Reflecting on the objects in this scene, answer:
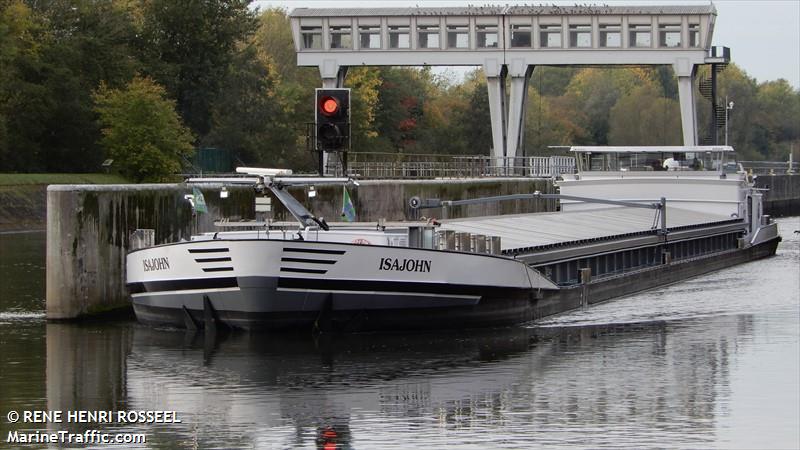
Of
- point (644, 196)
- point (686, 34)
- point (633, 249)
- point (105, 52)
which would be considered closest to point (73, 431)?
point (633, 249)

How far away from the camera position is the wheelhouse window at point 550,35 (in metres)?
76.8

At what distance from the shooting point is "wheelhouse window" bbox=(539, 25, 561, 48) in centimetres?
7675

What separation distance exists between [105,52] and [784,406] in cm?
6939

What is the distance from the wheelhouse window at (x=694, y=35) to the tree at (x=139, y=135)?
2646 centimetres

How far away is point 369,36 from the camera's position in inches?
3098

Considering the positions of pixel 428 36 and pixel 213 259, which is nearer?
pixel 213 259

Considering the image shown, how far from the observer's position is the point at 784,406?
20500mm

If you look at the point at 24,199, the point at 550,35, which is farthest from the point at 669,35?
the point at 24,199

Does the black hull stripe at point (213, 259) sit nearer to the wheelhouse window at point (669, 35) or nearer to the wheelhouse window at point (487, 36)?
the wheelhouse window at point (487, 36)

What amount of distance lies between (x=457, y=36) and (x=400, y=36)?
2866mm

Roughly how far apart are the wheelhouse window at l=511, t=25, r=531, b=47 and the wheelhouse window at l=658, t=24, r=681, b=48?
6423mm

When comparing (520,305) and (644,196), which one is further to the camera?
(644,196)

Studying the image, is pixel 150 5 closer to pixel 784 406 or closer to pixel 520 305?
pixel 520 305

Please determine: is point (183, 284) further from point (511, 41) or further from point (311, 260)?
point (511, 41)
